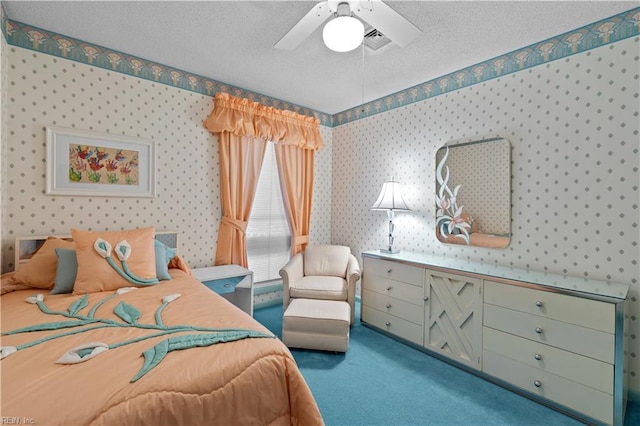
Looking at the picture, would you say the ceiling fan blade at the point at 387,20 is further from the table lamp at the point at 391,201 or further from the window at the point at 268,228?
the window at the point at 268,228

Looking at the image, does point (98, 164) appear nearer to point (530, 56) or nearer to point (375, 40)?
point (375, 40)

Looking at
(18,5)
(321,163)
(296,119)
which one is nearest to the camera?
(18,5)

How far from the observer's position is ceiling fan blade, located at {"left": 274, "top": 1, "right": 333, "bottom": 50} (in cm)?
160

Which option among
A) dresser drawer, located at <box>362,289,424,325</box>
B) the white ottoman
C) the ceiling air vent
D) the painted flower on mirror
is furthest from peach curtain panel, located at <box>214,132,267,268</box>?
the painted flower on mirror

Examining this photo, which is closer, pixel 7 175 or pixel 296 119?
pixel 7 175

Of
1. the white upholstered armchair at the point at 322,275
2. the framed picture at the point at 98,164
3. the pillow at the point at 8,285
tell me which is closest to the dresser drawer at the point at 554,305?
the white upholstered armchair at the point at 322,275

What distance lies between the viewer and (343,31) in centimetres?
152

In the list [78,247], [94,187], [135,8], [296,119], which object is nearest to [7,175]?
[94,187]

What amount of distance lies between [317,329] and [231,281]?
3.22 feet

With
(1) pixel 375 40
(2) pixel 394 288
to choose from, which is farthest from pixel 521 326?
(1) pixel 375 40

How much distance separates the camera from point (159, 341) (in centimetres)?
133

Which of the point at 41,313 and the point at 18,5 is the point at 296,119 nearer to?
the point at 18,5

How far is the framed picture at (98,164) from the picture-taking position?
2363 mm

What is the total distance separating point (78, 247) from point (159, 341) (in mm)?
1246
